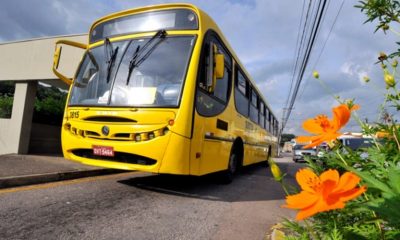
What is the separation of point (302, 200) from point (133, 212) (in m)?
3.96

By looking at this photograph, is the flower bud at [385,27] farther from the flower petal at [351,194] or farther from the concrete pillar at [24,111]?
the concrete pillar at [24,111]

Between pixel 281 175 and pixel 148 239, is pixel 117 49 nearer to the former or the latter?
pixel 148 239

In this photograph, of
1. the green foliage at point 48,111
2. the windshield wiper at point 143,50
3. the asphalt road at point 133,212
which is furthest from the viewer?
the green foliage at point 48,111

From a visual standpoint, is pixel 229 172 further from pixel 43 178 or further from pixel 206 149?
pixel 43 178

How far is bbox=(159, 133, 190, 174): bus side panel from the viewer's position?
506cm

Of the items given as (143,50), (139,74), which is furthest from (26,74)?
(139,74)

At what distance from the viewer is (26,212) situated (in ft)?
13.1

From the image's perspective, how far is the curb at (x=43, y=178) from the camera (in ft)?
19.1

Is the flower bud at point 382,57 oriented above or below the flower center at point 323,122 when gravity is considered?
above

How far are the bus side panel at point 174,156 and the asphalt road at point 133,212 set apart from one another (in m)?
0.52

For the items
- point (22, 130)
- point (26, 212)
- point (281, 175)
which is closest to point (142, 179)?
point (26, 212)

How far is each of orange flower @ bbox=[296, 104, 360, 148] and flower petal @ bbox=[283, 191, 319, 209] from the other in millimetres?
215

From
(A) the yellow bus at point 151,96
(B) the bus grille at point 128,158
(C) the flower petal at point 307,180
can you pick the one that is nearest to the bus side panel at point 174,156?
(A) the yellow bus at point 151,96

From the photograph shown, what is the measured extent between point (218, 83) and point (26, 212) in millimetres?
4088
